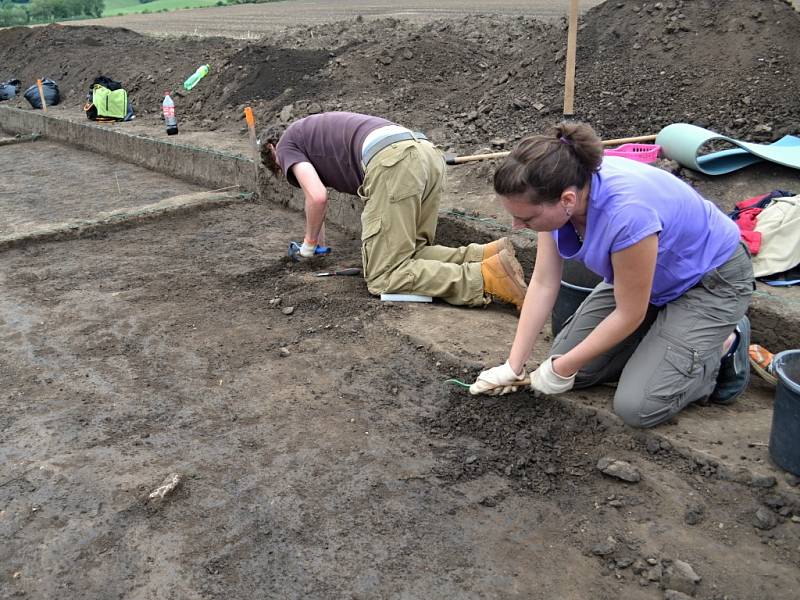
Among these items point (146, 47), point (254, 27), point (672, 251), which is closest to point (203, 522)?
point (672, 251)

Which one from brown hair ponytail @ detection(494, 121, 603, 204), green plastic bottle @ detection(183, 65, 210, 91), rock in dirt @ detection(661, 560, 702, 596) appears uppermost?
green plastic bottle @ detection(183, 65, 210, 91)

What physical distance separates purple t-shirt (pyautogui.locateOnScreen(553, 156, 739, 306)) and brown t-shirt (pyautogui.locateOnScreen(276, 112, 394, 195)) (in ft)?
5.83

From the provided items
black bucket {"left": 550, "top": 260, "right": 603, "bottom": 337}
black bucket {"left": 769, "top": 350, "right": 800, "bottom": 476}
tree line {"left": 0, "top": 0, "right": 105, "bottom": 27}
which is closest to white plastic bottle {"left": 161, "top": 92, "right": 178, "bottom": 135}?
black bucket {"left": 550, "top": 260, "right": 603, "bottom": 337}

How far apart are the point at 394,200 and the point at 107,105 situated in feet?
22.5

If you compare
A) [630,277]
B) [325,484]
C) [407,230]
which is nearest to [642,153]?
[407,230]

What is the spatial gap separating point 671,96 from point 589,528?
4.21 metres

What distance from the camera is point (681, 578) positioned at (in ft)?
6.89

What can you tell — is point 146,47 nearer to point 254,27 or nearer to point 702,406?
point 254,27

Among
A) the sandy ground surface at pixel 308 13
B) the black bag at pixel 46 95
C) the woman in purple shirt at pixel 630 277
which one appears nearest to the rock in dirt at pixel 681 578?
the woman in purple shirt at pixel 630 277

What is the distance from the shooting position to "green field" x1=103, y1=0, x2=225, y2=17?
98.0 ft

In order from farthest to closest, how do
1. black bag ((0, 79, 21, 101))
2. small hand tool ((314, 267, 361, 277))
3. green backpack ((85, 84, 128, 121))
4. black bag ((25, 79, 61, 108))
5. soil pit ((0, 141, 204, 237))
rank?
black bag ((0, 79, 21, 101)) → black bag ((25, 79, 61, 108)) → green backpack ((85, 84, 128, 121)) → soil pit ((0, 141, 204, 237)) → small hand tool ((314, 267, 361, 277))

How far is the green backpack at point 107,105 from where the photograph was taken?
9.32 meters

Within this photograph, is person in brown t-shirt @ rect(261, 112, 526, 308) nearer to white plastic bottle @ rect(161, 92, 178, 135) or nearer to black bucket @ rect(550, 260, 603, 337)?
black bucket @ rect(550, 260, 603, 337)

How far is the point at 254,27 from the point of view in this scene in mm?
16750
